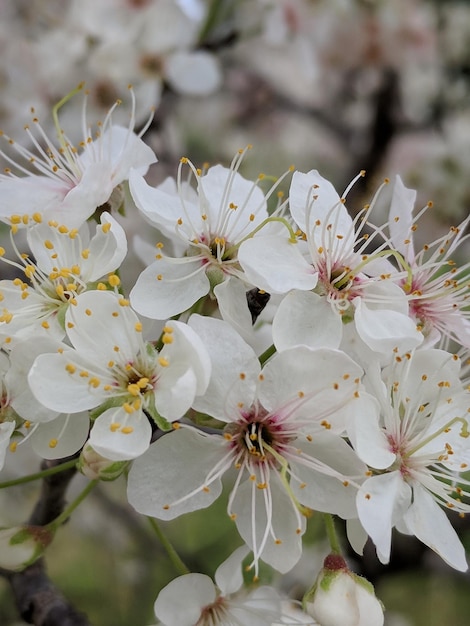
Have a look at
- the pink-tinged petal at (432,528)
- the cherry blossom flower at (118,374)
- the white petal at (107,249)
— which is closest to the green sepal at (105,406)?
the cherry blossom flower at (118,374)

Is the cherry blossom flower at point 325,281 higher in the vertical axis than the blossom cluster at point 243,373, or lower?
higher

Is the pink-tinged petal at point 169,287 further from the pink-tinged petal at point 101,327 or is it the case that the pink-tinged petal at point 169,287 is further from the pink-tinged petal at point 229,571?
the pink-tinged petal at point 229,571


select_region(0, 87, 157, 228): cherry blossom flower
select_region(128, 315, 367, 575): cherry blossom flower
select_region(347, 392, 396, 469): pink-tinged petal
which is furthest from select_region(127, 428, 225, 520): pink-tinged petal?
select_region(0, 87, 157, 228): cherry blossom flower

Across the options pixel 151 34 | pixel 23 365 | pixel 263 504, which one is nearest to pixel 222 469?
pixel 263 504

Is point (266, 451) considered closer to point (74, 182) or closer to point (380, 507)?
point (380, 507)

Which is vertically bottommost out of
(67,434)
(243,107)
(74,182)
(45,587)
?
(243,107)

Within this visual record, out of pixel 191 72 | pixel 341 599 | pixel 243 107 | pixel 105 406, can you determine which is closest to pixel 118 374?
pixel 105 406

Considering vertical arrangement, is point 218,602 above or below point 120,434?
below
